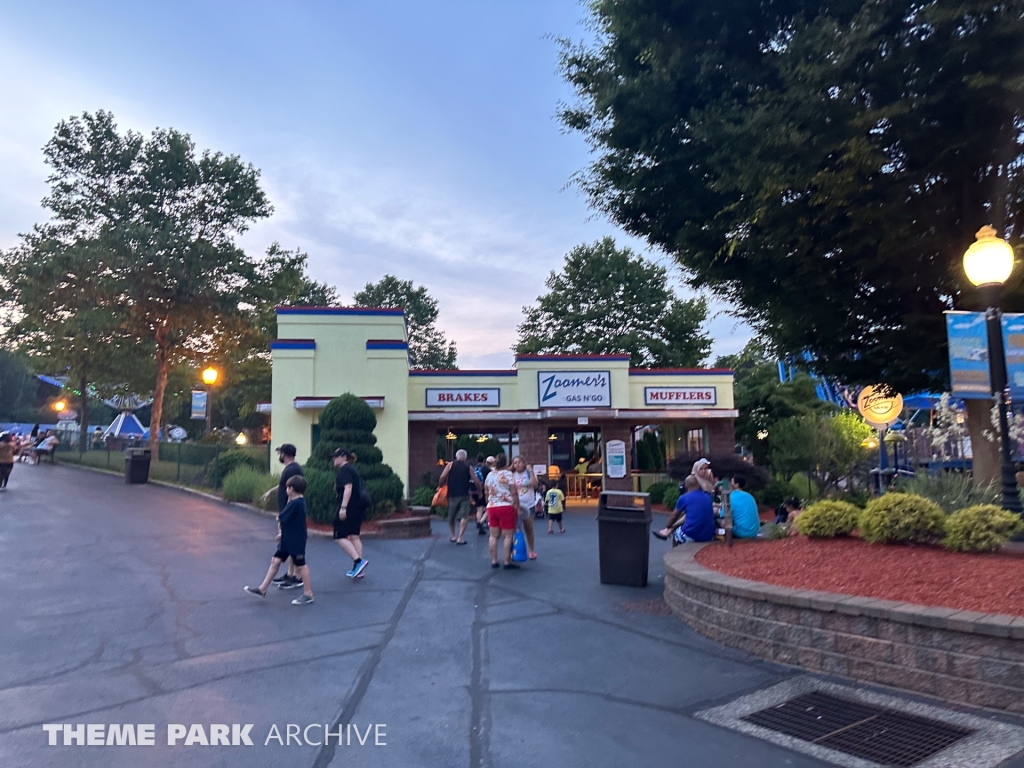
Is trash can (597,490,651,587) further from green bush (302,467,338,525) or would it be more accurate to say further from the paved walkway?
green bush (302,467,338,525)

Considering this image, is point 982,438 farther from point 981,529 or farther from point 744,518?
point 981,529

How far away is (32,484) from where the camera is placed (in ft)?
71.4

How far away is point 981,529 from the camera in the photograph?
21.8ft

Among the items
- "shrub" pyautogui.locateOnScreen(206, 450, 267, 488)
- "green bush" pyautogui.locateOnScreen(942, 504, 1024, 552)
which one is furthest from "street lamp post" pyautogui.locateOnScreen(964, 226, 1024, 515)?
"shrub" pyautogui.locateOnScreen(206, 450, 267, 488)

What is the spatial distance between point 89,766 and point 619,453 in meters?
20.1

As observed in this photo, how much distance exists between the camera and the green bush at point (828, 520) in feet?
25.6

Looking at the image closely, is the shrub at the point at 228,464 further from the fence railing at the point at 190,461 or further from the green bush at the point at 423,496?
the green bush at the point at 423,496

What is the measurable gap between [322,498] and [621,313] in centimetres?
2719

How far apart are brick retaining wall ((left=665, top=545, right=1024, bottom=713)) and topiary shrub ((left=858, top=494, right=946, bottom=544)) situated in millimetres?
1635

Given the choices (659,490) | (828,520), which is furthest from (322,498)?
(659,490)

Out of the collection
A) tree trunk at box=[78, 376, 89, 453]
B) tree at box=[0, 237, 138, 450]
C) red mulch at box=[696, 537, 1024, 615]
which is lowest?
red mulch at box=[696, 537, 1024, 615]

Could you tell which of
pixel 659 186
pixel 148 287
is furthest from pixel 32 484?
pixel 659 186

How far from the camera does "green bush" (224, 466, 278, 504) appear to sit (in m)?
Answer: 17.7

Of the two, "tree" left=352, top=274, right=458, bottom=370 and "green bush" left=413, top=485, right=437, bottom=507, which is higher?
"tree" left=352, top=274, right=458, bottom=370
